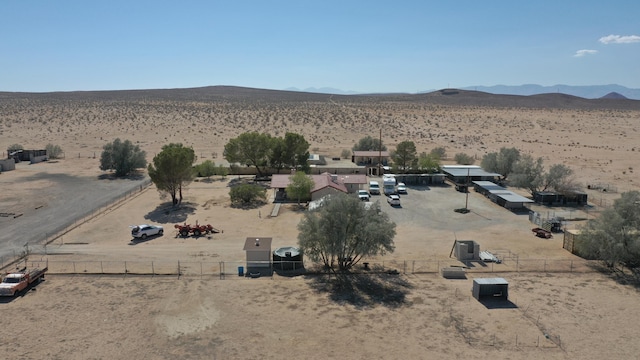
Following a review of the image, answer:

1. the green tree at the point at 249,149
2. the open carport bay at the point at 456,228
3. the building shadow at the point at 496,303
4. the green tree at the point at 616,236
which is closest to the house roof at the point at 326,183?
the open carport bay at the point at 456,228

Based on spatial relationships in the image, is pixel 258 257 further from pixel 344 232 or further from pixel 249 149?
pixel 249 149

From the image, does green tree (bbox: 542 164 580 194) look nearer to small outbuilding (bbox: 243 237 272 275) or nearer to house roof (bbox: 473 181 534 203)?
house roof (bbox: 473 181 534 203)

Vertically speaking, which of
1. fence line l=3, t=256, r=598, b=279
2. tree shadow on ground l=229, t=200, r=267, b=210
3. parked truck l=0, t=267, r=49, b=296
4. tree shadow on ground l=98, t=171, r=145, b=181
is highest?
tree shadow on ground l=98, t=171, r=145, b=181

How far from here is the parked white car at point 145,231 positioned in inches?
1449

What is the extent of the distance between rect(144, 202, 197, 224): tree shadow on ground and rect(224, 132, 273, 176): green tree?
1409 cm

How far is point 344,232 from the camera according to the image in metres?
29.4

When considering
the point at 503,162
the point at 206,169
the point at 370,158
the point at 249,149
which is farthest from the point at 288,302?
the point at 370,158

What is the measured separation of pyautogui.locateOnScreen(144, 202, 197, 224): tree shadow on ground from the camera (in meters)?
42.3

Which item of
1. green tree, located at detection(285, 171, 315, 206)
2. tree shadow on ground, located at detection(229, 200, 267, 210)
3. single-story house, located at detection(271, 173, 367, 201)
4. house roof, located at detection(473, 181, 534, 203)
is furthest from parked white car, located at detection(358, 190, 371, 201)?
house roof, located at detection(473, 181, 534, 203)

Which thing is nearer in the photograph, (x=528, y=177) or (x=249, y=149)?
(x=528, y=177)

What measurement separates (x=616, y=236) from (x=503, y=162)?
30.1 metres

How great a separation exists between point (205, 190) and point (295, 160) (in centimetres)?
1301

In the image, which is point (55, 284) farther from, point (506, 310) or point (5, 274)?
point (506, 310)

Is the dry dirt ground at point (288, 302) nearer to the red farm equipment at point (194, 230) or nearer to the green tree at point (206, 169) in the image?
the red farm equipment at point (194, 230)
